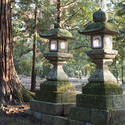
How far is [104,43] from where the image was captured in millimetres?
6570

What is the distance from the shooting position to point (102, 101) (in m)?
6.08

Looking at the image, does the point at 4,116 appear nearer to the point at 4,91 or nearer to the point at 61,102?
the point at 4,91

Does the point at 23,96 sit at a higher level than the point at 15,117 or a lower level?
higher

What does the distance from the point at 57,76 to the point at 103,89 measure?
229cm

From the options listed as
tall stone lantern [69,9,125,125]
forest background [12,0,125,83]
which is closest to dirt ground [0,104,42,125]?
tall stone lantern [69,9,125,125]

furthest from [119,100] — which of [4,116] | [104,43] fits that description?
[4,116]

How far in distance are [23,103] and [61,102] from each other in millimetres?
3329

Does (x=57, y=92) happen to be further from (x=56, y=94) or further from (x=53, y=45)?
(x=53, y=45)

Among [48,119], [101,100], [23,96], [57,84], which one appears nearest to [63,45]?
[57,84]

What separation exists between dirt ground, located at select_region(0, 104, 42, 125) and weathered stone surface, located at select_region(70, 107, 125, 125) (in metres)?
1.88

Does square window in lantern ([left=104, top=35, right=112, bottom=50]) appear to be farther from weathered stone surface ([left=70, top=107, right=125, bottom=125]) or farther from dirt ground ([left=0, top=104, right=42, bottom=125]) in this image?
dirt ground ([left=0, top=104, right=42, bottom=125])

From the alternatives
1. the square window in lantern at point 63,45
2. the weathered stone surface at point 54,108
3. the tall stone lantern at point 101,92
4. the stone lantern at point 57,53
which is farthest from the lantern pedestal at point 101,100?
the square window in lantern at point 63,45

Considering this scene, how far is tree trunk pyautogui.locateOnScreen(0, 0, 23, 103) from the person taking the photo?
10102mm

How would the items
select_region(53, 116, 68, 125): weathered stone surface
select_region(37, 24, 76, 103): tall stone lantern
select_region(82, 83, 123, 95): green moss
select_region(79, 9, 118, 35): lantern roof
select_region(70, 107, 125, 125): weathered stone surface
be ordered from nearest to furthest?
select_region(70, 107, 125, 125): weathered stone surface, select_region(82, 83, 123, 95): green moss, select_region(79, 9, 118, 35): lantern roof, select_region(53, 116, 68, 125): weathered stone surface, select_region(37, 24, 76, 103): tall stone lantern
